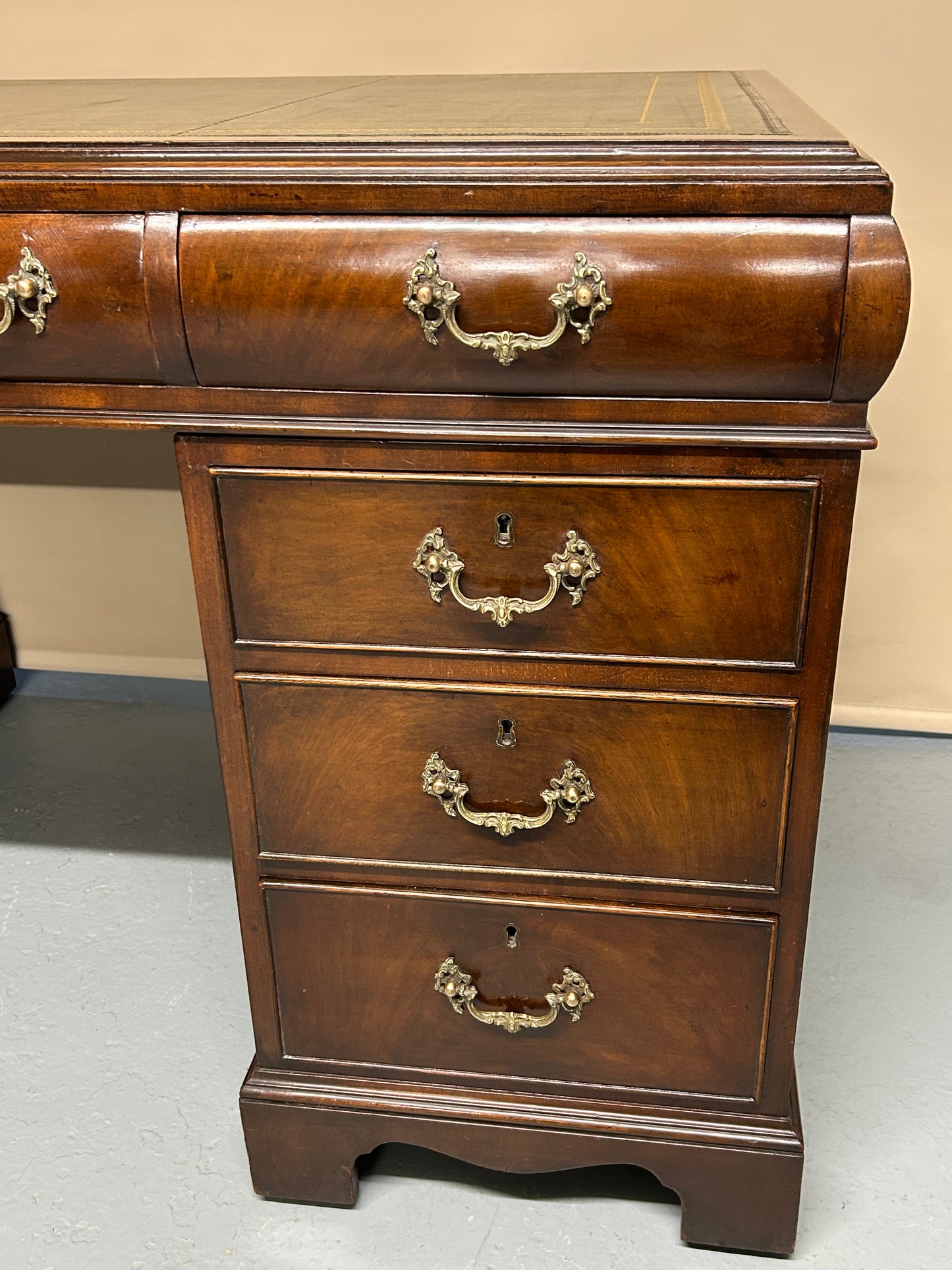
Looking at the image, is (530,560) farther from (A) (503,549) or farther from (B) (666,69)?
(B) (666,69)

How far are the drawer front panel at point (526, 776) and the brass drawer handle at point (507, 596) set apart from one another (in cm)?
9

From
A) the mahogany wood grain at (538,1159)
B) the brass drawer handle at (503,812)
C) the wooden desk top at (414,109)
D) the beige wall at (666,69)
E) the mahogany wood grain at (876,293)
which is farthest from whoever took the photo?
the beige wall at (666,69)

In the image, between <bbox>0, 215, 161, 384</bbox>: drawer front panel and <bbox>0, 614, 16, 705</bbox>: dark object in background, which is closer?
<bbox>0, 215, 161, 384</bbox>: drawer front panel

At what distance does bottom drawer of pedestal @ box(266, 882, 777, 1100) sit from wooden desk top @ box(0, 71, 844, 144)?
706 mm

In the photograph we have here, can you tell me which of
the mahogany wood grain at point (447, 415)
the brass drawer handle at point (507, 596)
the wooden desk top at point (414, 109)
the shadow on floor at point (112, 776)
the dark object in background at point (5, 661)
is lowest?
the shadow on floor at point (112, 776)

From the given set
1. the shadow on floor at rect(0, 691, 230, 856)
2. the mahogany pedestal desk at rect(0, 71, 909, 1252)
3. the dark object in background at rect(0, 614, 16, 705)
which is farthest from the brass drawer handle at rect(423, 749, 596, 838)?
the dark object in background at rect(0, 614, 16, 705)

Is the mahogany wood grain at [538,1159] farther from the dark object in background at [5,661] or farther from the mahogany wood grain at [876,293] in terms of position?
the dark object in background at [5,661]

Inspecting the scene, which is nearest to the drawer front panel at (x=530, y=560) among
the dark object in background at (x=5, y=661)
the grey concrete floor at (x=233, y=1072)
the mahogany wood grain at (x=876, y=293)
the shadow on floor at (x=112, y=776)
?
the mahogany wood grain at (x=876, y=293)

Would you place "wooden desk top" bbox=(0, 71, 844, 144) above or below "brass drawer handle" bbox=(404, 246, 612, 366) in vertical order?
above

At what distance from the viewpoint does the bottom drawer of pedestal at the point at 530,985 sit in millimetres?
1167

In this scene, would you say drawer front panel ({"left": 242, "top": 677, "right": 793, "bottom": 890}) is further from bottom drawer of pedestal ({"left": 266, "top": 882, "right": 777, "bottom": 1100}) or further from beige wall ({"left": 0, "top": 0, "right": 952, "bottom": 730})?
beige wall ({"left": 0, "top": 0, "right": 952, "bottom": 730})

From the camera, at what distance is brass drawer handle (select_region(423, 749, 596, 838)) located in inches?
43.4

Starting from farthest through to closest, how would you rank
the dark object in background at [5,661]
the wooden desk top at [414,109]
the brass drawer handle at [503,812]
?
1. the dark object in background at [5,661]
2. the brass drawer handle at [503,812]
3. the wooden desk top at [414,109]

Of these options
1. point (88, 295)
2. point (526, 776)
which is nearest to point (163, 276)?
point (88, 295)
